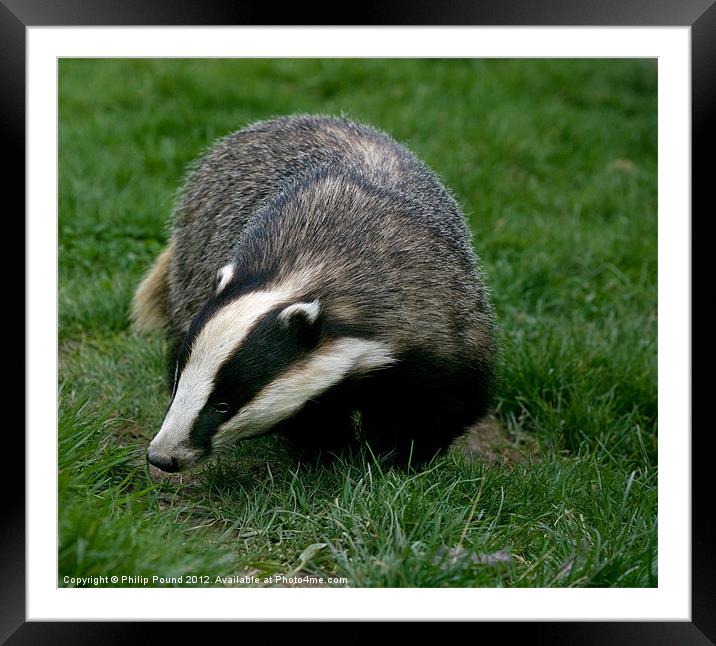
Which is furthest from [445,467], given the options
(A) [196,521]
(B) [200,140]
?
(B) [200,140]

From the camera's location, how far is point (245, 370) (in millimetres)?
3105

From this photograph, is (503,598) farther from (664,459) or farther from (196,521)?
(196,521)

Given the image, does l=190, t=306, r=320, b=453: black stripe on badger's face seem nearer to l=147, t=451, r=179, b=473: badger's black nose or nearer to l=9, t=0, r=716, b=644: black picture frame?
l=147, t=451, r=179, b=473: badger's black nose

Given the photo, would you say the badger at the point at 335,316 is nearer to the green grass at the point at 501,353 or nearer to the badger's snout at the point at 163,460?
the badger's snout at the point at 163,460

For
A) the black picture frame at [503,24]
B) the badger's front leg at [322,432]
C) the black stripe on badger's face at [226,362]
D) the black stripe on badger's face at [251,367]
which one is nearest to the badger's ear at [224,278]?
the black stripe on badger's face at [226,362]

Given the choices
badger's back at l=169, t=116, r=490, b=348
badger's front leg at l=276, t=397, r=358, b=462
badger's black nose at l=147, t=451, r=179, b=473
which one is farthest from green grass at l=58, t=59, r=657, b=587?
badger's back at l=169, t=116, r=490, b=348

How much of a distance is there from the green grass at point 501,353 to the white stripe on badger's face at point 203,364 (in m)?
0.30

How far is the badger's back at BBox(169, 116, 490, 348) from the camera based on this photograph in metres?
3.47

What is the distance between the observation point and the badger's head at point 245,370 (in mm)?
3104

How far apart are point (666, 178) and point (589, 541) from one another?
1.32 m

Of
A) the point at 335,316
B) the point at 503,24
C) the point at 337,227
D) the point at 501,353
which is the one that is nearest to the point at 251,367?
the point at 335,316

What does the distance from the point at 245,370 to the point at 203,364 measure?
137 mm

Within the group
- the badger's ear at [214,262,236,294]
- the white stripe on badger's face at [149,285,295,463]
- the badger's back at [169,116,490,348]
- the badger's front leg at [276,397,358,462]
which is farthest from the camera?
the badger's front leg at [276,397,358,462]

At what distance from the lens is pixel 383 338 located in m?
3.40
